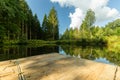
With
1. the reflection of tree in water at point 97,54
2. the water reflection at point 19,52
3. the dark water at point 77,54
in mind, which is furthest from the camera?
the reflection of tree in water at point 97,54

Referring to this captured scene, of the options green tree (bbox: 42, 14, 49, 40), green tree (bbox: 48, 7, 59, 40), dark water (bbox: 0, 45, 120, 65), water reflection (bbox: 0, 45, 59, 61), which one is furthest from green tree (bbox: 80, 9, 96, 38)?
dark water (bbox: 0, 45, 120, 65)

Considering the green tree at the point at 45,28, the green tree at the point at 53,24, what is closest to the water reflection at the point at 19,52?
the green tree at the point at 45,28

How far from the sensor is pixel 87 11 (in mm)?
47781

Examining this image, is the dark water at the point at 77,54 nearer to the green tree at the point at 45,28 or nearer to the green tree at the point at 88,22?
the green tree at the point at 45,28

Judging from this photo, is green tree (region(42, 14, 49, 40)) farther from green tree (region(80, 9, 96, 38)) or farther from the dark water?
the dark water

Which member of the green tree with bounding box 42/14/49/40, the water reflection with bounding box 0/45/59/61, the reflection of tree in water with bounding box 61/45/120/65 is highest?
the green tree with bounding box 42/14/49/40

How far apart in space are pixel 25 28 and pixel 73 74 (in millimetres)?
39029

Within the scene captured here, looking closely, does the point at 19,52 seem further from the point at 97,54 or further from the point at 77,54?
the point at 97,54

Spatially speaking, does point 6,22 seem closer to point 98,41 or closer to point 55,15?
point 98,41

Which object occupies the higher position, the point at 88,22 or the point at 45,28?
the point at 88,22

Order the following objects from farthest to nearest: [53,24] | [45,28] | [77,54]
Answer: [53,24] < [45,28] < [77,54]

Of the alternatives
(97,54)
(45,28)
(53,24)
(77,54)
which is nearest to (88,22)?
(53,24)

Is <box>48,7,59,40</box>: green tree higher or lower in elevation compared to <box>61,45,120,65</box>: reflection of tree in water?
higher

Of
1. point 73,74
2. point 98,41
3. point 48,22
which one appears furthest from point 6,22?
point 48,22
